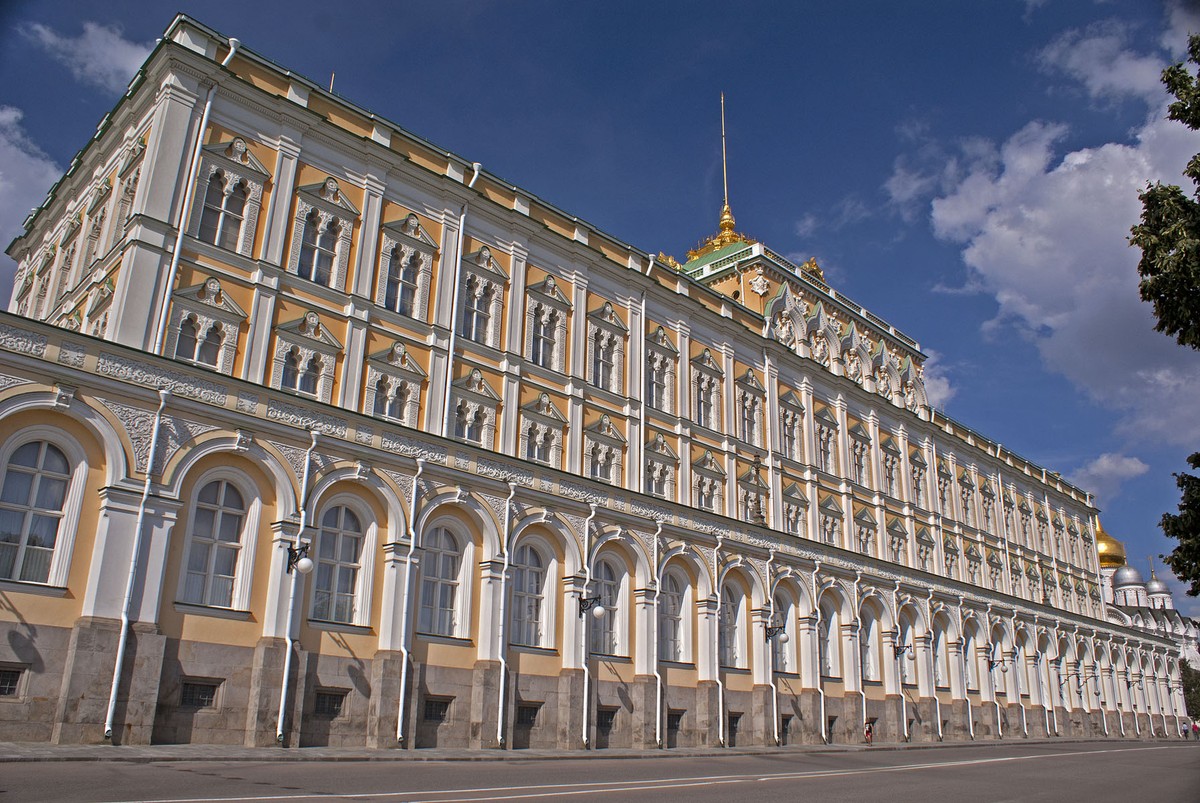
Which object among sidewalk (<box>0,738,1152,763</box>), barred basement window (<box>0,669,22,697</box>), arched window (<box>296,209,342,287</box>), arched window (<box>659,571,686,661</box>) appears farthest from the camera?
arched window (<box>659,571,686,661</box>)

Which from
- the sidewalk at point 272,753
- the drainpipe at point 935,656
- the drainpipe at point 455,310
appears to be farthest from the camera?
the drainpipe at point 935,656

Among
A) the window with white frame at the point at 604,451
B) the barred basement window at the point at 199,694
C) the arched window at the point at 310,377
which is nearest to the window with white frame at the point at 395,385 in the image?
the arched window at the point at 310,377

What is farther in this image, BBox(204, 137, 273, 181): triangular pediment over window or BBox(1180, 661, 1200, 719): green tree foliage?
BBox(1180, 661, 1200, 719): green tree foliage

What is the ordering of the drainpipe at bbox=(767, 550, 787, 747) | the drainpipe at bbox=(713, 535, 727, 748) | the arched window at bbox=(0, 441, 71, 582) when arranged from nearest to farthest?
the arched window at bbox=(0, 441, 71, 582), the drainpipe at bbox=(713, 535, 727, 748), the drainpipe at bbox=(767, 550, 787, 747)

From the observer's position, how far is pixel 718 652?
121 feet

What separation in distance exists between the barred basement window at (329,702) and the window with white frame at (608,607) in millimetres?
9921

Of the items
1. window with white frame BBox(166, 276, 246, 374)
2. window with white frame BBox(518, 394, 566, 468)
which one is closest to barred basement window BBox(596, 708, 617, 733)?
window with white frame BBox(518, 394, 566, 468)

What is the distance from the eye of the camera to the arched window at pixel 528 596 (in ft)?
100

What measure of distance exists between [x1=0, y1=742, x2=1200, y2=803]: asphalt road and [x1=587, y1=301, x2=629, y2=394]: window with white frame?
46.8 feet

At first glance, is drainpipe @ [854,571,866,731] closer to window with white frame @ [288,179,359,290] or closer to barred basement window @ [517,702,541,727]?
barred basement window @ [517,702,541,727]

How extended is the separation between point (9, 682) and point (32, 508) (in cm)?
369

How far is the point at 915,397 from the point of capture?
192ft

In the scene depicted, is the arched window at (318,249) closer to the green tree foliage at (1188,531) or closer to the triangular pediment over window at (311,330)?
the triangular pediment over window at (311,330)

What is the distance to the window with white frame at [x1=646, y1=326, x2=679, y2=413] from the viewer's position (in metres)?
38.9
